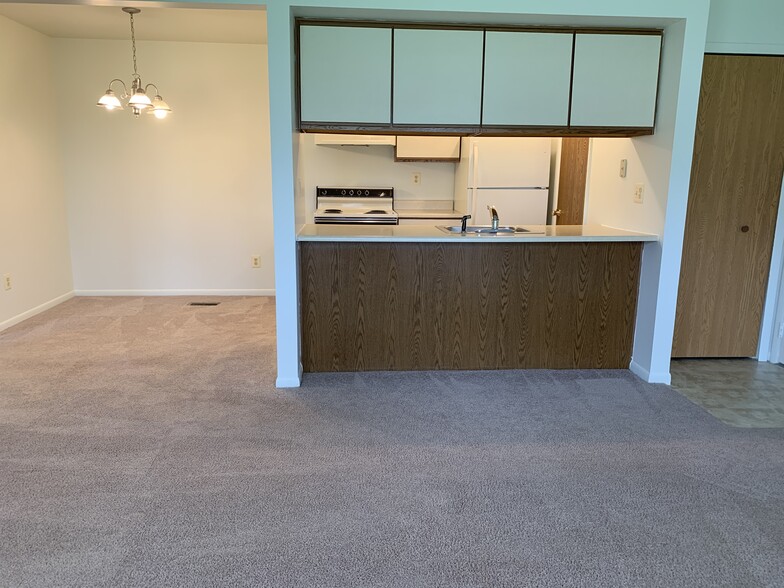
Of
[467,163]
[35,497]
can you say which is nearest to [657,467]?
[35,497]

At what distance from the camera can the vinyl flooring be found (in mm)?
2939

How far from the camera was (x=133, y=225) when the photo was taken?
18.1ft

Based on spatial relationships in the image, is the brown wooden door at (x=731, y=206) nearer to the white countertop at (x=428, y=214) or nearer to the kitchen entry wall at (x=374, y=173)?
the white countertop at (x=428, y=214)

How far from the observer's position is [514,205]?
16.2 feet

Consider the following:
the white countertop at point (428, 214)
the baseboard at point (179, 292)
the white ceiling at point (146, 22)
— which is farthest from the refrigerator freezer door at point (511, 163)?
the baseboard at point (179, 292)

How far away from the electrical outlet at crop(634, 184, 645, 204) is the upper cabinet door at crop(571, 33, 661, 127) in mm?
374

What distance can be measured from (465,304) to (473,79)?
4.34 ft

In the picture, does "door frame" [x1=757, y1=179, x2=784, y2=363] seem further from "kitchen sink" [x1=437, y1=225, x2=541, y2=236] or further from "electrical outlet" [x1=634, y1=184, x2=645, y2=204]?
"kitchen sink" [x1=437, y1=225, x2=541, y2=236]

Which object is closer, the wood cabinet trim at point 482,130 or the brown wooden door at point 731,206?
the wood cabinet trim at point 482,130

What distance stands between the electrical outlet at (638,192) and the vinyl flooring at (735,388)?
3.74 ft

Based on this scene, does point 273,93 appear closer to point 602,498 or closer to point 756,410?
point 602,498

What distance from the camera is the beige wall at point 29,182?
4.43m

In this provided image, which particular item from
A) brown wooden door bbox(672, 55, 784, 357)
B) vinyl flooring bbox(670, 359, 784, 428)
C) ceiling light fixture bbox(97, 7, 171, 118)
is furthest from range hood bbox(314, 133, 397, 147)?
vinyl flooring bbox(670, 359, 784, 428)

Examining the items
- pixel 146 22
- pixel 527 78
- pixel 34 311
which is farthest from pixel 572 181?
pixel 34 311
